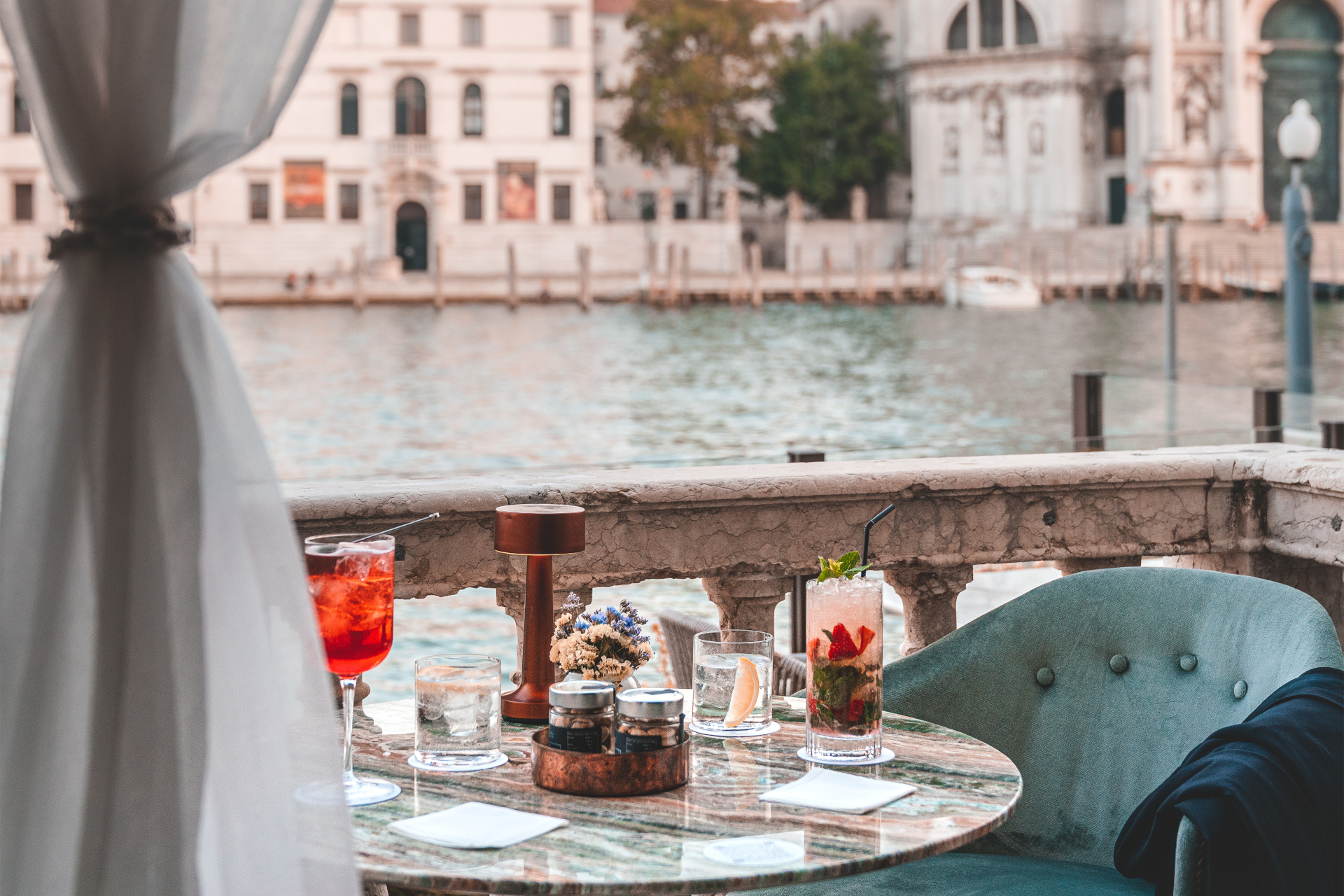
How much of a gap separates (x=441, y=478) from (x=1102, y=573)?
1.27 meters

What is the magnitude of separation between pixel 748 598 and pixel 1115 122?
48.5 meters

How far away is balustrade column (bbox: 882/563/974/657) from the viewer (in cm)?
291

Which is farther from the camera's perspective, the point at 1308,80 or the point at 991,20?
the point at 991,20

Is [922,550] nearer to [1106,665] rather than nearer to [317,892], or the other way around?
[1106,665]

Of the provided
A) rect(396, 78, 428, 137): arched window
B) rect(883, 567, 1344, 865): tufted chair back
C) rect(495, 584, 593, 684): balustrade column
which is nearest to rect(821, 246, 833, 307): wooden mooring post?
rect(396, 78, 428, 137): arched window

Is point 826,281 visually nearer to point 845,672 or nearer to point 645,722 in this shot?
point 845,672

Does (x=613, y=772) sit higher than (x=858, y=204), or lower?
lower

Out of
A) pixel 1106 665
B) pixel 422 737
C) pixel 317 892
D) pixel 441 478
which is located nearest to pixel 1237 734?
pixel 1106 665

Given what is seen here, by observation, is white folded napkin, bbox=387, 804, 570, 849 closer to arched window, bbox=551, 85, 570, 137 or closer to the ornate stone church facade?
the ornate stone church facade

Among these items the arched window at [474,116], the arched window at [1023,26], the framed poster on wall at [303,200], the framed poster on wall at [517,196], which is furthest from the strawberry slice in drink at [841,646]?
the arched window at [1023,26]

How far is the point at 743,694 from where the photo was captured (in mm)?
1900

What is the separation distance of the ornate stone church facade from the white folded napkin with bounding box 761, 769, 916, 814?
42879mm

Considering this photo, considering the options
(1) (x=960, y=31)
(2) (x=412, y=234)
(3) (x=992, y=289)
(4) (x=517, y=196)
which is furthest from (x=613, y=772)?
(1) (x=960, y=31)

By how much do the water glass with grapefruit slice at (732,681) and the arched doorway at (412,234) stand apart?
42369 mm
